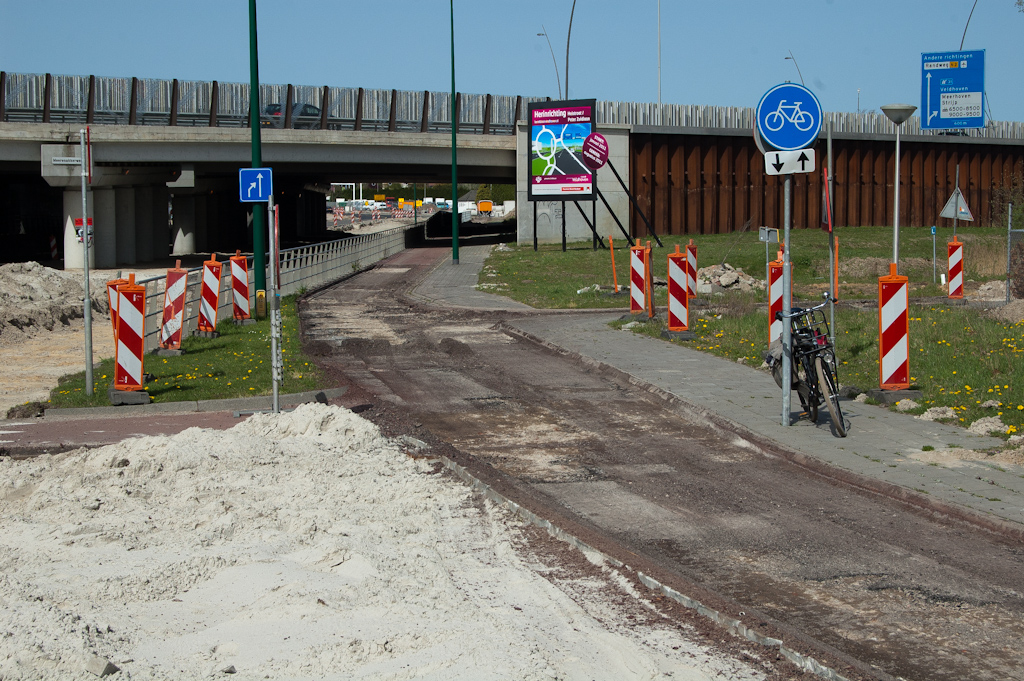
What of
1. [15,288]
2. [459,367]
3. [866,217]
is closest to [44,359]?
[15,288]

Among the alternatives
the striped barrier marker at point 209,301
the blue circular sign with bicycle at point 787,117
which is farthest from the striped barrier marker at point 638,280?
the blue circular sign with bicycle at point 787,117

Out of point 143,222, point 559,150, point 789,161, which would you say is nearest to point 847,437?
point 789,161

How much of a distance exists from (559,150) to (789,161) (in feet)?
92.5

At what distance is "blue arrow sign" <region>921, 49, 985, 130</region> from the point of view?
3859 cm

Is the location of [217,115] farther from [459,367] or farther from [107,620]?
[107,620]

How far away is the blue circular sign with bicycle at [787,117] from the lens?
30.8 ft

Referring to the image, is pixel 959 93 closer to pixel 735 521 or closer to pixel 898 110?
pixel 898 110

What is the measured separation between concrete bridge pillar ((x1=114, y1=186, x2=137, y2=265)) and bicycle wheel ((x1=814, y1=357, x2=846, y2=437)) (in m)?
37.3

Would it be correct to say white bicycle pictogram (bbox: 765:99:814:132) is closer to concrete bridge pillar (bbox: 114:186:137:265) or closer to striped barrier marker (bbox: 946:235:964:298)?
striped barrier marker (bbox: 946:235:964:298)

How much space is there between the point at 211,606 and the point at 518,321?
14.6 metres

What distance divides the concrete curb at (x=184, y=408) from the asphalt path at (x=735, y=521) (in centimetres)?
114

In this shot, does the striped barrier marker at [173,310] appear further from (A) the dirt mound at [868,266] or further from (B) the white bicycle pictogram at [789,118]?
(A) the dirt mound at [868,266]

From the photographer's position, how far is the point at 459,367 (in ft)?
46.2

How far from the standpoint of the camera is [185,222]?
51250 mm
